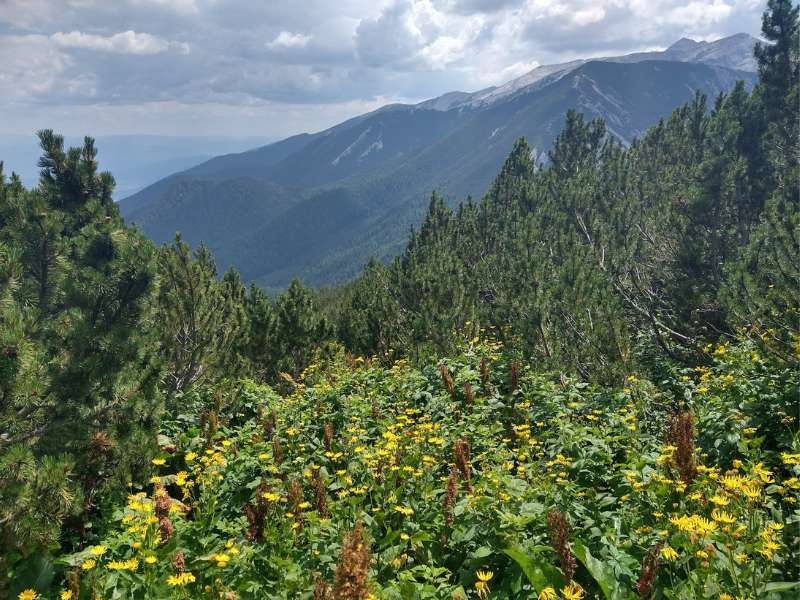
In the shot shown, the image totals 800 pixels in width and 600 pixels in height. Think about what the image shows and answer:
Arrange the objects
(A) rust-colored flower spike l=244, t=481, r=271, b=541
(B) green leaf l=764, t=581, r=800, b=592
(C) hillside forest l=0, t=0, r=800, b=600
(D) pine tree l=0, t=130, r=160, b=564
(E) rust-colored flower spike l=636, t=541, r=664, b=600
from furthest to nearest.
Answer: (A) rust-colored flower spike l=244, t=481, r=271, b=541, (D) pine tree l=0, t=130, r=160, b=564, (C) hillside forest l=0, t=0, r=800, b=600, (E) rust-colored flower spike l=636, t=541, r=664, b=600, (B) green leaf l=764, t=581, r=800, b=592

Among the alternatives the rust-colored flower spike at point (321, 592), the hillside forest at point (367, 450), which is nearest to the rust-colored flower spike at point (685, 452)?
the hillside forest at point (367, 450)

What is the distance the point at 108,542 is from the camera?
4.56 m

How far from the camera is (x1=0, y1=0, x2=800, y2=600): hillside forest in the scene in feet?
11.9

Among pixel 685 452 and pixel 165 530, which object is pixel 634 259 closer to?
pixel 685 452

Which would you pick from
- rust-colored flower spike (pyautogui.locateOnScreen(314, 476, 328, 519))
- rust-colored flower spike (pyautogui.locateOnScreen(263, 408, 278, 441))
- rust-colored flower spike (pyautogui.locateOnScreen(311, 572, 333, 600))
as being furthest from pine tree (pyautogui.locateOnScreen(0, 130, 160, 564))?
rust-colored flower spike (pyautogui.locateOnScreen(311, 572, 333, 600))

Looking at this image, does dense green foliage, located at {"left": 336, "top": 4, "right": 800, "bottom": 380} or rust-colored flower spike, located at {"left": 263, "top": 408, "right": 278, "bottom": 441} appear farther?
dense green foliage, located at {"left": 336, "top": 4, "right": 800, "bottom": 380}

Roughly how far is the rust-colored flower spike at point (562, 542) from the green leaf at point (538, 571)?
0.67 feet

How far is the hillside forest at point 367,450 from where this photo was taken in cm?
361

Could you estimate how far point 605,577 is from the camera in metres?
3.40

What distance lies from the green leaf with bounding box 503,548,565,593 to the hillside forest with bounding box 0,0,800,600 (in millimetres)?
17

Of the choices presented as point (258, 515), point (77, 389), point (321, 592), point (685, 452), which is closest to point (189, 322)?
point (77, 389)

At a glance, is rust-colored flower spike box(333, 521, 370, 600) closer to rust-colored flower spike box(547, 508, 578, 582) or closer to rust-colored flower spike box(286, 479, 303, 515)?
rust-colored flower spike box(547, 508, 578, 582)

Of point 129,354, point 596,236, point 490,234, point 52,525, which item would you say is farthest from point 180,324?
point 490,234

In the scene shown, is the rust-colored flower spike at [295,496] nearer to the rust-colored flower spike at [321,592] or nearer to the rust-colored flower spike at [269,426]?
the rust-colored flower spike at [321,592]
